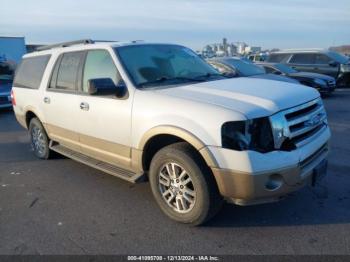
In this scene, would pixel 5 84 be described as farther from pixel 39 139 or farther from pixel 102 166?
pixel 102 166

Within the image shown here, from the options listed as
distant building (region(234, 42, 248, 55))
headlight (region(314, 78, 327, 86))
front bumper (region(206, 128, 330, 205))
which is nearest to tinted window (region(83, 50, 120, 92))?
front bumper (region(206, 128, 330, 205))

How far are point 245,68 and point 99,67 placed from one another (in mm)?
7030

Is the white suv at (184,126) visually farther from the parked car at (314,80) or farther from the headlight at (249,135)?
the parked car at (314,80)

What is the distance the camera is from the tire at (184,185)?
3.60m

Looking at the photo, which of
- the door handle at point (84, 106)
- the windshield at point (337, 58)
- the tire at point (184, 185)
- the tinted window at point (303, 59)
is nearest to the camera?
the tire at point (184, 185)

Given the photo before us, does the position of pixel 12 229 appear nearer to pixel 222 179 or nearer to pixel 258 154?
pixel 222 179

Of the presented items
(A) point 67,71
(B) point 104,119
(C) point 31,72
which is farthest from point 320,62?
(B) point 104,119

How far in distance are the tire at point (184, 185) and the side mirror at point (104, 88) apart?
2.82 ft

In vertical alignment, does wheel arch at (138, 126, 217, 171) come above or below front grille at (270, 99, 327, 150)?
below

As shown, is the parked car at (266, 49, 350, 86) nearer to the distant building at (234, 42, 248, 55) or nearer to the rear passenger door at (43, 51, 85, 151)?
the rear passenger door at (43, 51, 85, 151)

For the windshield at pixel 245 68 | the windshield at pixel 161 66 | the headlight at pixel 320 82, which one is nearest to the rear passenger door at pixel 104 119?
the windshield at pixel 161 66

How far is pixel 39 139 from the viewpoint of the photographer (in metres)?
6.56

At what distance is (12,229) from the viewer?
400cm

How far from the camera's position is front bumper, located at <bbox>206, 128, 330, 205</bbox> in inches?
130
